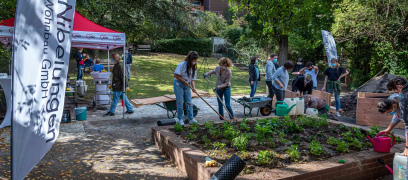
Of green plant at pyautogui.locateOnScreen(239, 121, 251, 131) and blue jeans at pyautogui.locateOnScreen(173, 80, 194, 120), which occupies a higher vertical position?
blue jeans at pyautogui.locateOnScreen(173, 80, 194, 120)

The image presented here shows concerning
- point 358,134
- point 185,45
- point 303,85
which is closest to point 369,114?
point 303,85

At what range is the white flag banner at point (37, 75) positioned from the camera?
3414 mm

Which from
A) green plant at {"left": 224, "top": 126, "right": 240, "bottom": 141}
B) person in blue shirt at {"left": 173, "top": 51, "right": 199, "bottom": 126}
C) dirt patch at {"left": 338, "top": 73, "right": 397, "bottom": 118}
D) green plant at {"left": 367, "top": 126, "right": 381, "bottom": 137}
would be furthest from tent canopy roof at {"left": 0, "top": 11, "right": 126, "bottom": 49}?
dirt patch at {"left": 338, "top": 73, "right": 397, "bottom": 118}

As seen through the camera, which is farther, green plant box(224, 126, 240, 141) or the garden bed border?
green plant box(224, 126, 240, 141)

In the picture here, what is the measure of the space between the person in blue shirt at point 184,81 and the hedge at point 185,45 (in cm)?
2557

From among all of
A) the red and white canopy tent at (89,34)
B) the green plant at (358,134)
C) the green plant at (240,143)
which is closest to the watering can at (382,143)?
the green plant at (358,134)

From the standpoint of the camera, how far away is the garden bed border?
183 inches

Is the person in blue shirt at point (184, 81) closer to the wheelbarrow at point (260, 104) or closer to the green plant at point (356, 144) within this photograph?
the wheelbarrow at point (260, 104)

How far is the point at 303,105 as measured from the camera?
863cm

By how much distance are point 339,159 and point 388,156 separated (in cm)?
94

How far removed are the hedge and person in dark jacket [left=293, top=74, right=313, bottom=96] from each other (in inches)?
923

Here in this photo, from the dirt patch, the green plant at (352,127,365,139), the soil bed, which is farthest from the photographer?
the dirt patch

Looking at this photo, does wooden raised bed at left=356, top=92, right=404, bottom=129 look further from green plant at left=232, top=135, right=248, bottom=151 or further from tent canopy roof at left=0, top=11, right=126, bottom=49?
tent canopy roof at left=0, top=11, right=126, bottom=49

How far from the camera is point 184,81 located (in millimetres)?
7656
